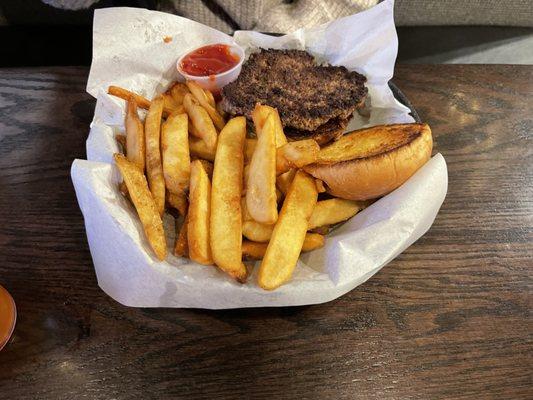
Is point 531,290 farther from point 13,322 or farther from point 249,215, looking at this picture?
point 13,322

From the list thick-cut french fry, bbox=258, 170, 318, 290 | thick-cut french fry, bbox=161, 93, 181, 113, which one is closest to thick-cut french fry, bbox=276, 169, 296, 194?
thick-cut french fry, bbox=258, 170, 318, 290

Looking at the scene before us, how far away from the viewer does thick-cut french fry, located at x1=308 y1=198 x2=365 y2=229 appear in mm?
1129

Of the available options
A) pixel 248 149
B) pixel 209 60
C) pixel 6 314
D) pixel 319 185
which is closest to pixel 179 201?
pixel 248 149

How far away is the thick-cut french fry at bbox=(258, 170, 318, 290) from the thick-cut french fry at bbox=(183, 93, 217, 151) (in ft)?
0.85

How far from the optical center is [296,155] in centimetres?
107

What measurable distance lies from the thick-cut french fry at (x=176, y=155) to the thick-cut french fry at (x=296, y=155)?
226 millimetres

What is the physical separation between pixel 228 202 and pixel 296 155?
181 mm

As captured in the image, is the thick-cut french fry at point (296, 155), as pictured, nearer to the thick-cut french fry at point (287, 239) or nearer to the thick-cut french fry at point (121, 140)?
the thick-cut french fry at point (287, 239)

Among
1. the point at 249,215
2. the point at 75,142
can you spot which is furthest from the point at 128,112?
the point at 249,215

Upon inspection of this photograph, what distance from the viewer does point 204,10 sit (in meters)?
1.87

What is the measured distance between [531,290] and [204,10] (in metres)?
1.46

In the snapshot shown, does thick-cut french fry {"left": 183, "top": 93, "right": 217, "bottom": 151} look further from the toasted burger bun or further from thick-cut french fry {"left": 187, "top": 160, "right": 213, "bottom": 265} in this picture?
the toasted burger bun

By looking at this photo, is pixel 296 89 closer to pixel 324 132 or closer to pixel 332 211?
pixel 324 132

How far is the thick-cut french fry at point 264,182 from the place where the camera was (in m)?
1.03
